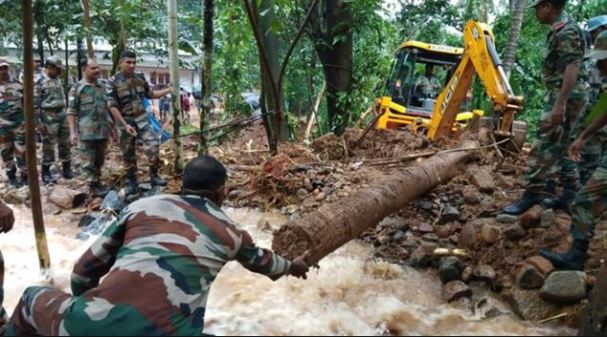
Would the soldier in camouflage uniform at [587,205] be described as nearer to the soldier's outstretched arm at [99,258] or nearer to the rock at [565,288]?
the rock at [565,288]

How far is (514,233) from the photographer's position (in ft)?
12.2

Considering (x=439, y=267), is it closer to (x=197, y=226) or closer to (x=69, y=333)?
(x=197, y=226)

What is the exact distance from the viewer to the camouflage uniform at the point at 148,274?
1.98 metres

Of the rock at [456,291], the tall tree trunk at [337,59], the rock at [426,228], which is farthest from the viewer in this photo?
Answer: the tall tree trunk at [337,59]

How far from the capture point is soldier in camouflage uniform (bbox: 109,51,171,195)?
5.53 m

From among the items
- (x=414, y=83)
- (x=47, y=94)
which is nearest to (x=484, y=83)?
(x=414, y=83)

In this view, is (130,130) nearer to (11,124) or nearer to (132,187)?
(132,187)

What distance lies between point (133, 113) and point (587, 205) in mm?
4570

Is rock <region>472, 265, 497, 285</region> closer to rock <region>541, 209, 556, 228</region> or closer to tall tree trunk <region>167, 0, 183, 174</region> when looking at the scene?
rock <region>541, 209, 556, 228</region>

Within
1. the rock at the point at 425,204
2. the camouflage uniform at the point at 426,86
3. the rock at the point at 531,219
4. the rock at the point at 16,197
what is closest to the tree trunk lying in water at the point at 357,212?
the rock at the point at 425,204

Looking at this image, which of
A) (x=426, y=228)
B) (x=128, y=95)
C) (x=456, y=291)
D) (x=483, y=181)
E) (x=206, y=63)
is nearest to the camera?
(x=456, y=291)

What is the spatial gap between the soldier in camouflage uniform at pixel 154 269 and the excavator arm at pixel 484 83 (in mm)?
3357

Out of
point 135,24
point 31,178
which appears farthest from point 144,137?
point 135,24

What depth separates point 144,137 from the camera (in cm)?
571
